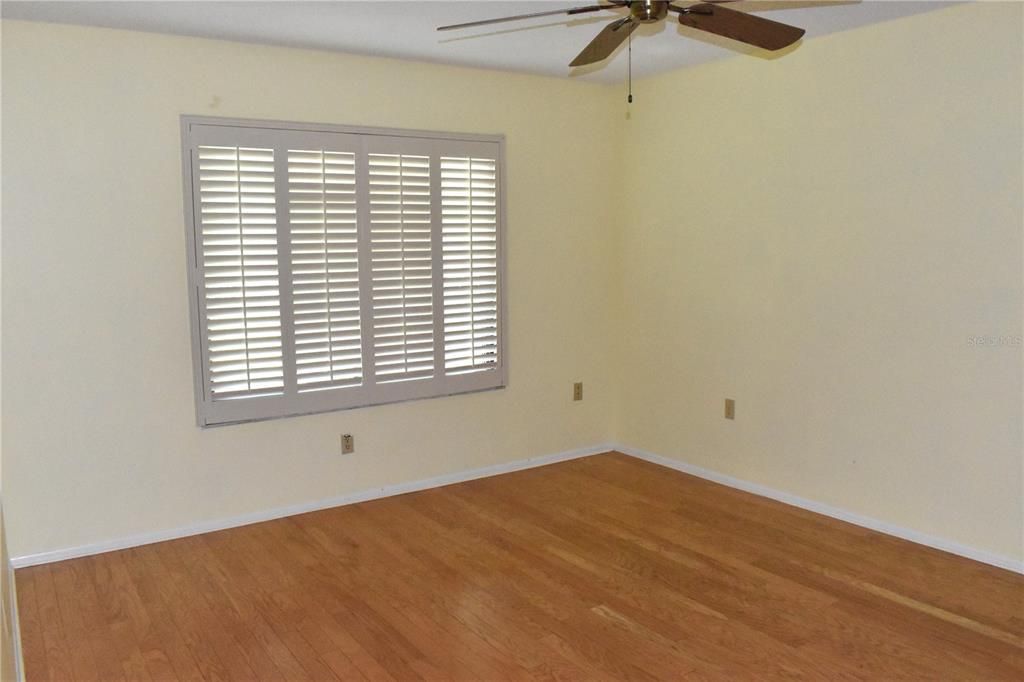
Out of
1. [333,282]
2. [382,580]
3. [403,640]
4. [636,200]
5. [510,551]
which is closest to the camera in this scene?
[403,640]

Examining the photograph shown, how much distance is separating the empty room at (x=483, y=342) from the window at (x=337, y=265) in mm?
17

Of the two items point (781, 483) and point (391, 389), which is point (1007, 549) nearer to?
point (781, 483)

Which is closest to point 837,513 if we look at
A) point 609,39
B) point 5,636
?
point 609,39

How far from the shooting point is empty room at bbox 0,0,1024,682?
9.67 feet

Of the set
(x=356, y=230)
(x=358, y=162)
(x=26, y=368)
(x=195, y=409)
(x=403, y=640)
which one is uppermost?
(x=358, y=162)

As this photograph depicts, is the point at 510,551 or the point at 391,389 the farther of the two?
the point at 391,389

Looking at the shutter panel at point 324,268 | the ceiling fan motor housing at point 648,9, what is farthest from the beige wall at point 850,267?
the shutter panel at point 324,268

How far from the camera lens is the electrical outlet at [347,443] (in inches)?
167

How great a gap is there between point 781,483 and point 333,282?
99.8 inches

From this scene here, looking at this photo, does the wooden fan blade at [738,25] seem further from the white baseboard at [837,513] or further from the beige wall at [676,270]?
the white baseboard at [837,513]

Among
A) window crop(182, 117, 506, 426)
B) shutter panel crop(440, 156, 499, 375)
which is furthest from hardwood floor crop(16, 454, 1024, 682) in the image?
shutter panel crop(440, 156, 499, 375)

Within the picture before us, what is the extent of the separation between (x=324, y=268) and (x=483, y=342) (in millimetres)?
1033

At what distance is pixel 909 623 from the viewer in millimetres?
2898

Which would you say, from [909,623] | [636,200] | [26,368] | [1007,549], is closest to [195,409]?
[26,368]
